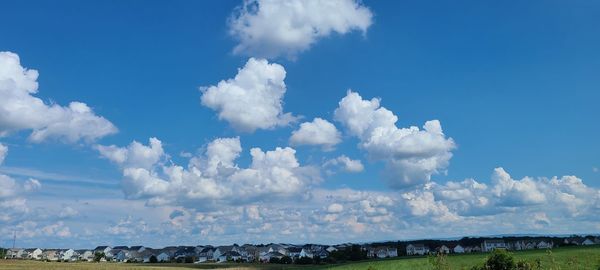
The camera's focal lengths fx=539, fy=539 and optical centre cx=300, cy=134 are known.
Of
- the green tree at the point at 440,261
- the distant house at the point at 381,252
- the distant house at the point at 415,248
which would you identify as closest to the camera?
the green tree at the point at 440,261

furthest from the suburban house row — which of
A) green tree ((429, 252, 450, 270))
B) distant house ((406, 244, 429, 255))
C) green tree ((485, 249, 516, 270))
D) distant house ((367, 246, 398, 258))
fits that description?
green tree ((429, 252, 450, 270))

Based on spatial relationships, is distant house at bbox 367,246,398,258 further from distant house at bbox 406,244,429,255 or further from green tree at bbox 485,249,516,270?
green tree at bbox 485,249,516,270

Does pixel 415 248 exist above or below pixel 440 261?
below

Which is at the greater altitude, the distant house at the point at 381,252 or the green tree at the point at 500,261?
the green tree at the point at 500,261

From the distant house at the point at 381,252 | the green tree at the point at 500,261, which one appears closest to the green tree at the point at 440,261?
the green tree at the point at 500,261

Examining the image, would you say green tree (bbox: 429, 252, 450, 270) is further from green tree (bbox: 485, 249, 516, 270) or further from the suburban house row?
the suburban house row

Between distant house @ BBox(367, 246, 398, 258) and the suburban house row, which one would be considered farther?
the suburban house row

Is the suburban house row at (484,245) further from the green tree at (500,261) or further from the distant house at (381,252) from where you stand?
the green tree at (500,261)

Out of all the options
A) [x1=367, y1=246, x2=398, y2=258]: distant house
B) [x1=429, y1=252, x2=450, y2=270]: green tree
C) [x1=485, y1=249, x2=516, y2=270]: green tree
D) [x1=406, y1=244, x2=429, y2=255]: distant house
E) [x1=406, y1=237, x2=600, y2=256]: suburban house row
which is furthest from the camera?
[x1=406, y1=244, x2=429, y2=255]: distant house

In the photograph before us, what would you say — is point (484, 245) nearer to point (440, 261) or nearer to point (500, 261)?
point (500, 261)

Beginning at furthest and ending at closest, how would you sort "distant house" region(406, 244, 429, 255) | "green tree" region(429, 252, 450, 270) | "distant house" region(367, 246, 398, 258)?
"distant house" region(406, 244, 429, 255)
"distant house" region(367, 246, 398, 258)
"green tree" region(429, 252, 450, 270)

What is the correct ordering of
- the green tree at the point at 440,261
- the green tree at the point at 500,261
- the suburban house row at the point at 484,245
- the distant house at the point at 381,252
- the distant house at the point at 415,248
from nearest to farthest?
1. the green tree at the point at 440,261
2. the green tree at the point at 500,261
3. the distant house at the point at 381,252
4. the suburban house row at the point at 484,245
5. the distant house at the point at 415,248

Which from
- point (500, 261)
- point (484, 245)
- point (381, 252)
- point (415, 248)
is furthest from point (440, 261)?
point (484, 245)

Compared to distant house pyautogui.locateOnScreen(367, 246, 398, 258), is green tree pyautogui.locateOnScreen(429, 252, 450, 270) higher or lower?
higher
